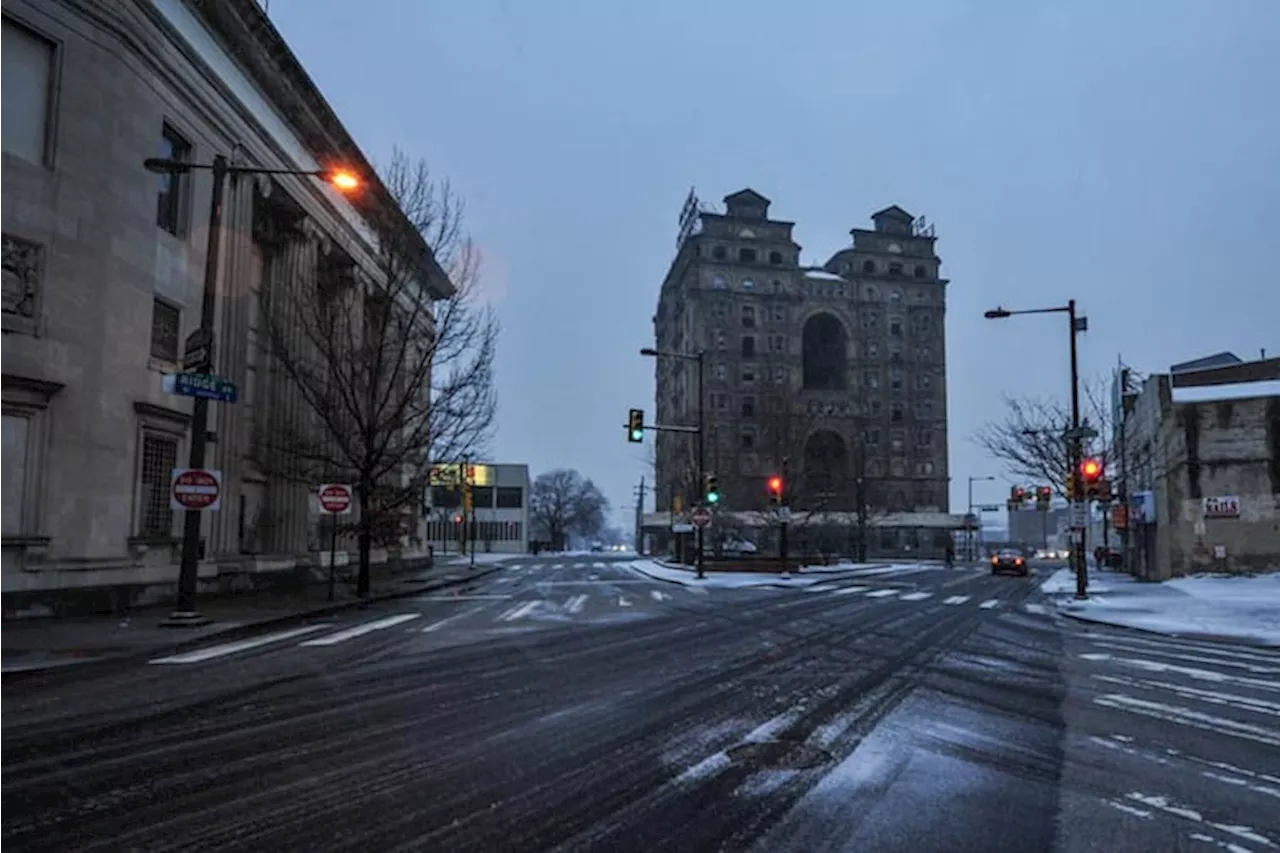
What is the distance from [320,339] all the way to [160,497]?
7.82 metres

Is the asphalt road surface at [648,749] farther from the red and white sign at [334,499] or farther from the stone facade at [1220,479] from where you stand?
the stone facade at [1220,479]

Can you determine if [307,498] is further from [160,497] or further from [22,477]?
[22,477]

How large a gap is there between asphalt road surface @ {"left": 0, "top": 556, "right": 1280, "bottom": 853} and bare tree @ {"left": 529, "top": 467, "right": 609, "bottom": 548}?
4687 inches

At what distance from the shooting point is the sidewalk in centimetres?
1334

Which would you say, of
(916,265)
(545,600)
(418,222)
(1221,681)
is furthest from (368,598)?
(916,265)

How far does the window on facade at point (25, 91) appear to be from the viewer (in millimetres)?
18578

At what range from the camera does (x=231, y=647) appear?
14898 millimetres

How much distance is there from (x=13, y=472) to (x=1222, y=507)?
35.3 meters

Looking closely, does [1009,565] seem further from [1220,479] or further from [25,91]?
[25,91]

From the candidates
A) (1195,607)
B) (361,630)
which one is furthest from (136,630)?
(1195,607)

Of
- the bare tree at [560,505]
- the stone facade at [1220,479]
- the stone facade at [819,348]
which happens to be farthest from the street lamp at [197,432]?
the bare tree at [560,505]

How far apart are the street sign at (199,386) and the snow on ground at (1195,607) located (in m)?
17.8

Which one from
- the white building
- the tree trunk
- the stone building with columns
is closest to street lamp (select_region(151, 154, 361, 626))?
the stone building with columns

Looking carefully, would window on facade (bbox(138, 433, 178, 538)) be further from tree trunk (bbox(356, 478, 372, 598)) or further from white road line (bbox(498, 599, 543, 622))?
white road line (bbox(498, 599, 543, 622))
